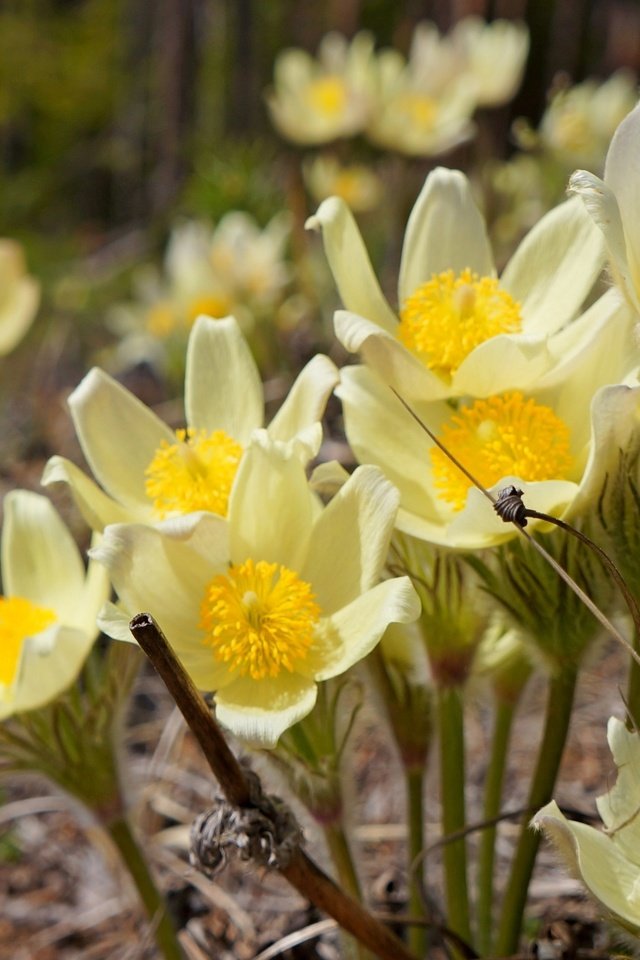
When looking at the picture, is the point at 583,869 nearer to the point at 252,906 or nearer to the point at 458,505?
the point at 458,505

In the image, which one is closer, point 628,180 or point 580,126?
point 628,180

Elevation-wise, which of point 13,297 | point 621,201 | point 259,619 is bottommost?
point 13,297

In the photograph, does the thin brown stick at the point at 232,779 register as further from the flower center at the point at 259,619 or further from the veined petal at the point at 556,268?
the veined petal at the point at 556,268

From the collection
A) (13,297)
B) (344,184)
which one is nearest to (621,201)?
(13,297)

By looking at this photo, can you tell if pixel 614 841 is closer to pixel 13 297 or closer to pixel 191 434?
pixel 191 434

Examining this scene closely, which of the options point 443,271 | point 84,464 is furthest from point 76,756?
point 84,464

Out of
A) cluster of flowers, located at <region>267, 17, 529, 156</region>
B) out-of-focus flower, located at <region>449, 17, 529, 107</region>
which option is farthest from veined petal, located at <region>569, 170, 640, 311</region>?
out-of-focus flower, located at <region>449, 17, 529, 107</region>

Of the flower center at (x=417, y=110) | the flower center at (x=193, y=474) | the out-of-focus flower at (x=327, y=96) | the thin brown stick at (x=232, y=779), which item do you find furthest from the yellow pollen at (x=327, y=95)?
the thin brown stick at (x=232, y=779)
